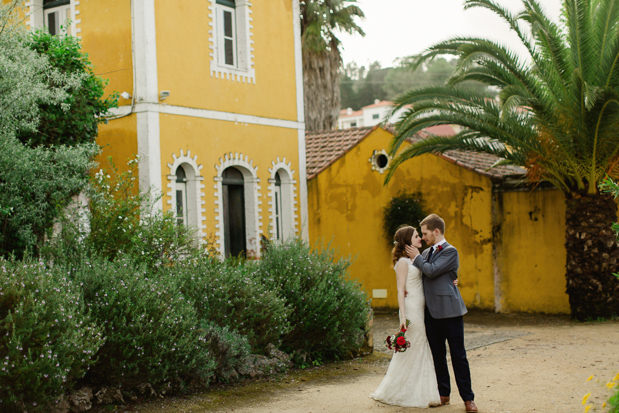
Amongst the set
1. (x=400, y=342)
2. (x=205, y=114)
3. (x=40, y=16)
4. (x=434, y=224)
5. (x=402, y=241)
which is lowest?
(x=400, y=342)

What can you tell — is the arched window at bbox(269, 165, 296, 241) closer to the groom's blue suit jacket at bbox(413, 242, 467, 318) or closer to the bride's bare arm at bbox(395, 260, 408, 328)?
the bride's bare arm at bbox(395, 260, 408, 328)

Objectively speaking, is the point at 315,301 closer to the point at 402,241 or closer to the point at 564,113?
the point at 402,241

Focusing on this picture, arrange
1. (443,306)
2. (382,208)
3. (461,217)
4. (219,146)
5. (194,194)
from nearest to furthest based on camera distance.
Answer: (443,306), (194,194), (219,146), (461,217), (382,208)

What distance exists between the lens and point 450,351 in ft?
24.0

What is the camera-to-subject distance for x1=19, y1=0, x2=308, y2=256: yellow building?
13.6m

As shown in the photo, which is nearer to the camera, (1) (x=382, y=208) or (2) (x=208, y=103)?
(2) (x=208, y=103)

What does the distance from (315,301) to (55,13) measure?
28.0 ft

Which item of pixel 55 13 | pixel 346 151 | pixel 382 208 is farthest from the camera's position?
pixel 346 151

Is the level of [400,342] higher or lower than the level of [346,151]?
lower

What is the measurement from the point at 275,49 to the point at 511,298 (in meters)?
7.20

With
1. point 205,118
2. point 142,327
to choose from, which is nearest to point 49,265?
point 142,327

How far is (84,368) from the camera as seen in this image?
726 cm

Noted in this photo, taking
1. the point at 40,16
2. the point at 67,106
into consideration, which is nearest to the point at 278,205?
the point at 40,16

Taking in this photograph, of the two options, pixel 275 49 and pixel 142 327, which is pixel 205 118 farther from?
pixel 142 327
